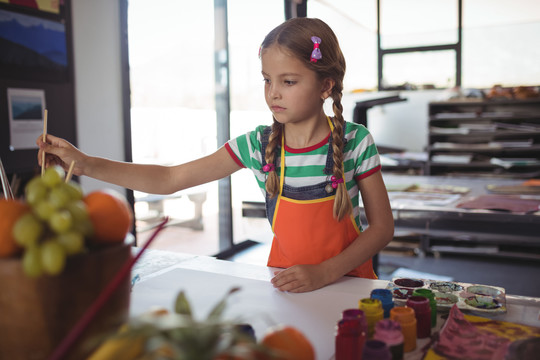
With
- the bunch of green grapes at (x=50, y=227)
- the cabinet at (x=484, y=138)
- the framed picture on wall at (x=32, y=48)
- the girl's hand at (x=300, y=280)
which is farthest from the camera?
the cabinet at (x=484, y=138)

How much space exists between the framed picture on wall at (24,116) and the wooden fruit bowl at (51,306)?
208 centimetres

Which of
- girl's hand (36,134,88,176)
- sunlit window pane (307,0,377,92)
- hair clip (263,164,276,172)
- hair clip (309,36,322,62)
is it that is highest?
sunlit window pane (307,0,377,92)

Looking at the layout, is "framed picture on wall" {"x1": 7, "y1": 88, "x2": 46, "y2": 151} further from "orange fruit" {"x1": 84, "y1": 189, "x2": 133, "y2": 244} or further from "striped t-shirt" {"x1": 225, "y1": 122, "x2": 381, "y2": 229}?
"orange fruit" {"x1": 84, "y1": 189, "x2": 133, "y2": 244}

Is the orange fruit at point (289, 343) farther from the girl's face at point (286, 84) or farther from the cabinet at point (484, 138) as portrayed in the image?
the cabinet at point (484, 138)

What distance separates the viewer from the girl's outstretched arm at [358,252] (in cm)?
102

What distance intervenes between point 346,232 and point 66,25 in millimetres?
2028

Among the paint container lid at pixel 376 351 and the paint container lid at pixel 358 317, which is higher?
the paint container lid at pixel 358 317

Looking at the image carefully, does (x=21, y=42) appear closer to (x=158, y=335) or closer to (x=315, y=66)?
(x=315, y=66)

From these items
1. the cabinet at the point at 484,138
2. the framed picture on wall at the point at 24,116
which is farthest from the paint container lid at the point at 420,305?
the cabinet at the point at 484,138

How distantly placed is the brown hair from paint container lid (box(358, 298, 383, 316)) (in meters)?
0.48

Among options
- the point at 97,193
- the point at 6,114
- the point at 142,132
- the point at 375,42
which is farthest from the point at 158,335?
the point at 375,42

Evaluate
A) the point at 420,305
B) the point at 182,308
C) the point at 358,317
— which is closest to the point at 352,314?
the point at 358,317

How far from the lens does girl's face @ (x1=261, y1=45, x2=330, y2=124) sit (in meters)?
1.22

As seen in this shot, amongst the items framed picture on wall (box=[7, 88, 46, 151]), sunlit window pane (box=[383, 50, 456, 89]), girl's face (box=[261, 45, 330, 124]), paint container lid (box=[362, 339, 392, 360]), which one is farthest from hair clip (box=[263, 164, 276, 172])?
sunlit window pane (box=[383, 50, 456, 89])
